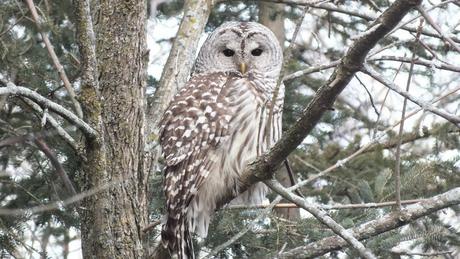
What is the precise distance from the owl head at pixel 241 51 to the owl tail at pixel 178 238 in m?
1.28

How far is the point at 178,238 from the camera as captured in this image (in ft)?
13.8

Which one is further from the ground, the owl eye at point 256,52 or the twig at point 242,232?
the owl eye at point 256,52

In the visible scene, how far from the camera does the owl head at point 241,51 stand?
5266 millimetres

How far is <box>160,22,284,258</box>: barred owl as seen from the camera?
4.43 m

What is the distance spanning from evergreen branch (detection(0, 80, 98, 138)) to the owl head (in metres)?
1.90

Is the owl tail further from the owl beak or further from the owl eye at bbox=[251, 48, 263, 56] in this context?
the owl eye at bbox=[251, 48, 263, 56]

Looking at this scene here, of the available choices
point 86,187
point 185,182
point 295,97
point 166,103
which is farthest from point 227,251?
point 295,97

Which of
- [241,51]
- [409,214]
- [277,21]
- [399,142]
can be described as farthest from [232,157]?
[277,21]

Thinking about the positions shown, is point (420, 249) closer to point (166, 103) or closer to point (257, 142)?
point (257, 142)

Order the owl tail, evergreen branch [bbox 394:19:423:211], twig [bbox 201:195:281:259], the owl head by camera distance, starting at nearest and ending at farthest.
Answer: evergreen branch [bbox 394:19:423:211], twig [bbox 201:195:281:259], the owl tail, the owl head

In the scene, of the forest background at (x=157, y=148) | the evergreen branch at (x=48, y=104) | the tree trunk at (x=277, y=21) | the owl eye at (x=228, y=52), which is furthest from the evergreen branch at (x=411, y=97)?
the tree trunk at (x=277, y=21)

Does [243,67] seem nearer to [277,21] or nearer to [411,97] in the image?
[277,21]

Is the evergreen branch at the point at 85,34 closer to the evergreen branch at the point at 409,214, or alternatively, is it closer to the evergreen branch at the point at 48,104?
the evergreen branch at the point at 48,104

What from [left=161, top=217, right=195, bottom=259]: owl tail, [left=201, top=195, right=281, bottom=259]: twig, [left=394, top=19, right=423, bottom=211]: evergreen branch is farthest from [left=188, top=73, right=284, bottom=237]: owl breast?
[left=394, top=19, right=423, bottom=211]: evergreen branch
